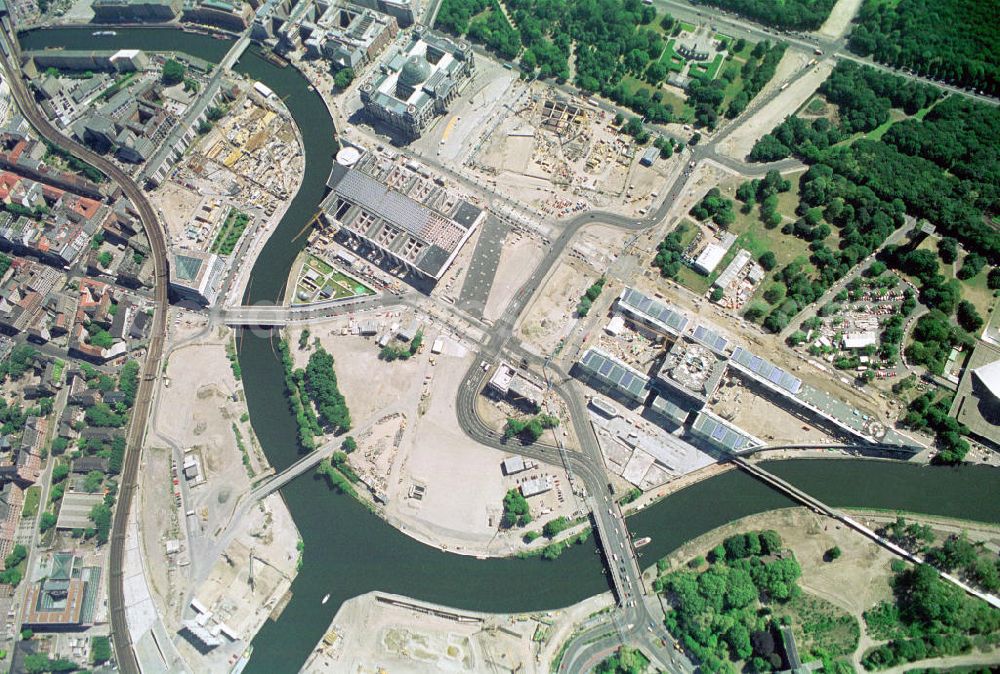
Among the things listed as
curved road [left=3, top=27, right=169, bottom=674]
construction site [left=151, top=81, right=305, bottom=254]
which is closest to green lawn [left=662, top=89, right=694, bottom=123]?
construction site [left=151, top=81, right=305, bottom=254]

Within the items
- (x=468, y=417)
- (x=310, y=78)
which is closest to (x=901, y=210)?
(x=468, y=417)

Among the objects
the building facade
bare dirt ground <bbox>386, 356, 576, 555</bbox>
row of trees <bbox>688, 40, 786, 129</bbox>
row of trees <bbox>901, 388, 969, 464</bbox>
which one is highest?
row of trees <bbox>688, 40, 786, 129</bbox>

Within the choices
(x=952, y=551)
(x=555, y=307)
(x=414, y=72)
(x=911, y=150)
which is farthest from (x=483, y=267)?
(x=952, y=551)

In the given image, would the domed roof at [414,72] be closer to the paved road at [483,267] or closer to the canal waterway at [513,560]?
the paved road at [483,267]

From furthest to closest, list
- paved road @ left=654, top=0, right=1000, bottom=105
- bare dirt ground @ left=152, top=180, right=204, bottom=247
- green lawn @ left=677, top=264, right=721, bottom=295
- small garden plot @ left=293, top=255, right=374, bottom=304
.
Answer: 1. paved road @ left=654, top=0, right=1000, bottom=105
2. bare dirt ground @ left=152, top=180, right=204, bottom=247
3. small garden plot @ left=293, top=255, right=374, bottom=304
4. green lawn @ left=677, top=264, right=721, bottom=295

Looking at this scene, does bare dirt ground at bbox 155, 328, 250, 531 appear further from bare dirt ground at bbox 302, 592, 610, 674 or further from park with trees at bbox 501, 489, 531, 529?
park with trees at bbox 501, 489, 531, 529

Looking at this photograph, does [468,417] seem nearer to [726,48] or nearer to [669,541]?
[669,541]

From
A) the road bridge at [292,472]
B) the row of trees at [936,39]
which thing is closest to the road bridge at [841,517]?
the road bridge at [292,472]
